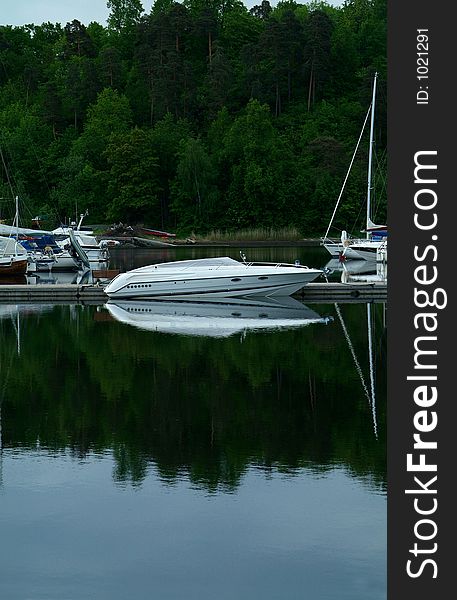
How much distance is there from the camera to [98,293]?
4094cm

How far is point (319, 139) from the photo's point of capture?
113 m

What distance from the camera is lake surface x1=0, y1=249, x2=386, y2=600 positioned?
12.1m

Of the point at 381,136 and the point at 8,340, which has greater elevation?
the point at 381,136

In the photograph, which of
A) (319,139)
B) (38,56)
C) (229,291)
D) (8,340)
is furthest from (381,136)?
(8,340)

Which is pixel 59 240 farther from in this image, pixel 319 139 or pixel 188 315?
pixel 319 139

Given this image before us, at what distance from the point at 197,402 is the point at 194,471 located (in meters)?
5.03

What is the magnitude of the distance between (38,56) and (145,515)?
140665 millimetres

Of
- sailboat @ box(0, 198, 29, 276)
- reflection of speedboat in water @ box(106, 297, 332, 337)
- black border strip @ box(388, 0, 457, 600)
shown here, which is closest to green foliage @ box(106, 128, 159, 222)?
sailboat @ box(0, 198, 29, 276)

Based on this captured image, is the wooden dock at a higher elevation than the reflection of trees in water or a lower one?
higher

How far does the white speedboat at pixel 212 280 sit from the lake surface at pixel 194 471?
10.8 metres

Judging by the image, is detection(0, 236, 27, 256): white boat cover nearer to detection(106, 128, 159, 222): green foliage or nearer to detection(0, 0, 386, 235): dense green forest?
detection(0, 0, 386, 235): dense green forest

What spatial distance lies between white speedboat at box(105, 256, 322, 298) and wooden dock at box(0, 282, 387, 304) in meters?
0.68

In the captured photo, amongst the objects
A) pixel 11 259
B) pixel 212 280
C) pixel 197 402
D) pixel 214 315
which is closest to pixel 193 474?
pixel 197 402

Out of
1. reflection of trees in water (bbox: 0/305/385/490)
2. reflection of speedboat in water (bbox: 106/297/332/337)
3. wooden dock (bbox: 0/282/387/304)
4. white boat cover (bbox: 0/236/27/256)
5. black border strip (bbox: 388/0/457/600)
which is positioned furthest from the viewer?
white boat cover (bbox: 0/236/27/256)
